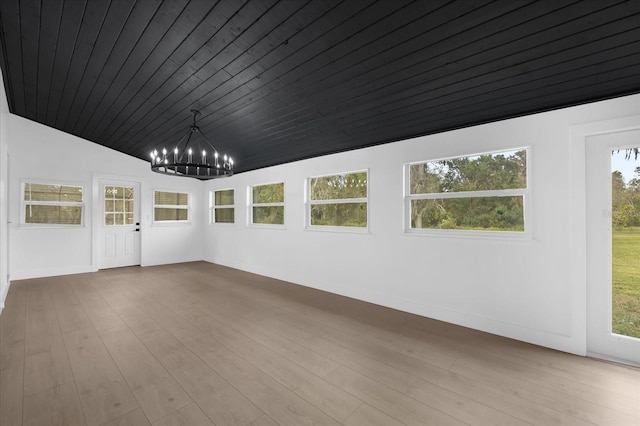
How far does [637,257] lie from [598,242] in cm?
28

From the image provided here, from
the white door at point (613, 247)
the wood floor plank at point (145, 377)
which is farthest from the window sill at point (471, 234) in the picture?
the wood floor plank at point (145, 377)

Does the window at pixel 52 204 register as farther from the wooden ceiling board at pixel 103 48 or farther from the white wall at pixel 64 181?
the wooden ceiling board at pixel 103 48

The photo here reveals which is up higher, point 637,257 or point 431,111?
point 431,111

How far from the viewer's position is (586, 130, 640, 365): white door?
8.08 feet

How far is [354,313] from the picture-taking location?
3.65 metres

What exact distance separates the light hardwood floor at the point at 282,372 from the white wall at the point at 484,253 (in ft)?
0.89

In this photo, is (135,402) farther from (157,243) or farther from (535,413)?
(157,243)

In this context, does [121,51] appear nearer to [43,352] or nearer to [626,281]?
[43,352]

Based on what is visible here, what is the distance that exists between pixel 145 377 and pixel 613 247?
159 inches

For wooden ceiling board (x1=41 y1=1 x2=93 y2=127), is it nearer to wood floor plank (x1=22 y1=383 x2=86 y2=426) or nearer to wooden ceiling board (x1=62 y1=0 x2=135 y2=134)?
wooden ceiling board (x1=62 y1=0 x2=135 y2=134)

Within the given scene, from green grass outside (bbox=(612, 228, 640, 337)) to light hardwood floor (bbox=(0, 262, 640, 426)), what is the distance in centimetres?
38

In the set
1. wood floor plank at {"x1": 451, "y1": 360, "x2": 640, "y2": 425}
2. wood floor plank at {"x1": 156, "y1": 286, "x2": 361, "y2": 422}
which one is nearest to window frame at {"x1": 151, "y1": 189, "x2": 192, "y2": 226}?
wood floor plank at {"x1": 156, "y1": 286, "x2": 361, "y2": 422}

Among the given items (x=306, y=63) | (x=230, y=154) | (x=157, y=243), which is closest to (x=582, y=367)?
(x=306, y=63)

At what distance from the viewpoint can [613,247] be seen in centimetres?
253
